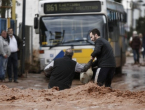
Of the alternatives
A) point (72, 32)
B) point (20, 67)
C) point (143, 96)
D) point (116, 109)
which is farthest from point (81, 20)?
point (116, 109)

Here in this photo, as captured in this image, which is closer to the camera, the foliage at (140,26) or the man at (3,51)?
the man at (3,51)

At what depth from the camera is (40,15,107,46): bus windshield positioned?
20.1 m

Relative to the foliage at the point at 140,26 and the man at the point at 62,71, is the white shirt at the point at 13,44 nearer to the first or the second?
the man at the point at 62,71

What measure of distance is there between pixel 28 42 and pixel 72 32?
5311 millimetres

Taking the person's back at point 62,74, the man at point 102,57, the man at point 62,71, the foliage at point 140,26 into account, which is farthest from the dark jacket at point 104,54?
the foliage at point 140,26

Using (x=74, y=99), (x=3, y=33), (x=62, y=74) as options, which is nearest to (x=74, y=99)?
(x=74, y=99)

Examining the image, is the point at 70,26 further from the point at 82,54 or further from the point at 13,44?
the point at 13,44

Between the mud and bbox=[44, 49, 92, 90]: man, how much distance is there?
131 cm

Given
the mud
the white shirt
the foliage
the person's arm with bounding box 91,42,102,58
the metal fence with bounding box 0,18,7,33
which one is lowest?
the foliage

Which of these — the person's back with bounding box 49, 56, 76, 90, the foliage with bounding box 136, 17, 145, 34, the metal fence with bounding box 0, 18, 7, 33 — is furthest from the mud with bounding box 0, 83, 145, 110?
the foliage with bounding box 136, 17, 145, 34

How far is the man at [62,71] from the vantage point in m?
10.9

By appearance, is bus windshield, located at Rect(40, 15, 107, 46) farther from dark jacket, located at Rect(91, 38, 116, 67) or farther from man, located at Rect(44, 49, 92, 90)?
man, located at Rect(44, 49, 92, 90)

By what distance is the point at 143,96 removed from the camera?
8984mm

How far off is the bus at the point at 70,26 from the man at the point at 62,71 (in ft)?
28.8
